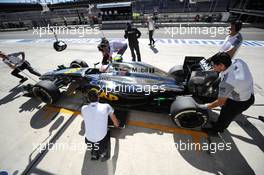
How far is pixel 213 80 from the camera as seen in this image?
123 inches

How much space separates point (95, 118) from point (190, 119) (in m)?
1.81

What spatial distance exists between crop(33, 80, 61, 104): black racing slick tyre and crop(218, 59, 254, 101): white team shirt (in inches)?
145

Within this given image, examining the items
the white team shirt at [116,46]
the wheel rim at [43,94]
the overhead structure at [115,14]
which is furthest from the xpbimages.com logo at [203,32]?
the wheel rim at [43,94]

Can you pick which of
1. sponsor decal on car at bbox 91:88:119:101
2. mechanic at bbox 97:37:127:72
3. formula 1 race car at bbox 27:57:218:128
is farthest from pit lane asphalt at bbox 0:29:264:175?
mechanic at bbox 97:37:127:72

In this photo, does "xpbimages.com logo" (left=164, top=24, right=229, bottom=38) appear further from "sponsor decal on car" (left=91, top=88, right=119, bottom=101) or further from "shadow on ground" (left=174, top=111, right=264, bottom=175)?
"shadow on ground" (left=174, top=111, right=264, bottom=175)

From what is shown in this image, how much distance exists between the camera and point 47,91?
372 centimetres

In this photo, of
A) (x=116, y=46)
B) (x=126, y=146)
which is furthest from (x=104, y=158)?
(x=116, y=46)

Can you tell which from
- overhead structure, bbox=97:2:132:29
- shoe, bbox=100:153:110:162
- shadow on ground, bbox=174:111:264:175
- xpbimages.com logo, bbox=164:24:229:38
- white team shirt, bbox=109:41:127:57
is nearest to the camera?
shadow on ground, bbox=174:111:264:175

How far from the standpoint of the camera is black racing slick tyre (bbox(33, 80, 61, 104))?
3721 millimetres

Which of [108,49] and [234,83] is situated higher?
[234,83]

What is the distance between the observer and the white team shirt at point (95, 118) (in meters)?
2.21

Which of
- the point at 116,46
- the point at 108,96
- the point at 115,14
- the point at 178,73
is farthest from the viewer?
the point at 115,14

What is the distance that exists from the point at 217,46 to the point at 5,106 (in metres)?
9.96

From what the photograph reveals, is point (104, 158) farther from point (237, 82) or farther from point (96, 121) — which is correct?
point (237, 82)
